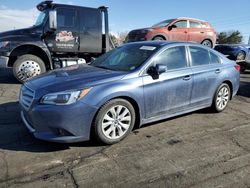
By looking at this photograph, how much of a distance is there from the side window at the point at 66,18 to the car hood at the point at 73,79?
16.3ft

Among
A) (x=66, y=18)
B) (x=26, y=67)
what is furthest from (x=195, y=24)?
(x=26, y=67)

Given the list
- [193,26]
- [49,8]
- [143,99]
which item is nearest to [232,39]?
[193,26]

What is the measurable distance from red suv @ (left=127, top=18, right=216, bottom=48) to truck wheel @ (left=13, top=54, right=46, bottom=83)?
5465 millimetres

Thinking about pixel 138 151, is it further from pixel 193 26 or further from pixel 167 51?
pixel 193 26

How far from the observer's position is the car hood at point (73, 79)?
4082mm

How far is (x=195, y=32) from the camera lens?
14180mm

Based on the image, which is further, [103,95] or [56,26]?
[56,26]

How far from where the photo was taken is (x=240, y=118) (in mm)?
5863

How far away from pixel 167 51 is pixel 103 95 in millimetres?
1661

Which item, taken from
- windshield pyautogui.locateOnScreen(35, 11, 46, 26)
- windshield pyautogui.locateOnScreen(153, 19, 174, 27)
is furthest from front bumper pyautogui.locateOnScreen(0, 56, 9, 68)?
windshield pyautogui.locateOnScreen(153, 19, 174, 27)

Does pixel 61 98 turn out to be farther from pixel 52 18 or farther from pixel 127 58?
pixel 52 18

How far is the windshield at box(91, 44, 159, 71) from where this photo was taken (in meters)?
4.89

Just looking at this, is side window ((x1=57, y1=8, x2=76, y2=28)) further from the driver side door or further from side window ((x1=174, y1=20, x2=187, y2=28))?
side window ((x1=174, y1=20, x2=187, y2=28))

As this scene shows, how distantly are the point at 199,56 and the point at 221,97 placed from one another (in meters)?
1.05
